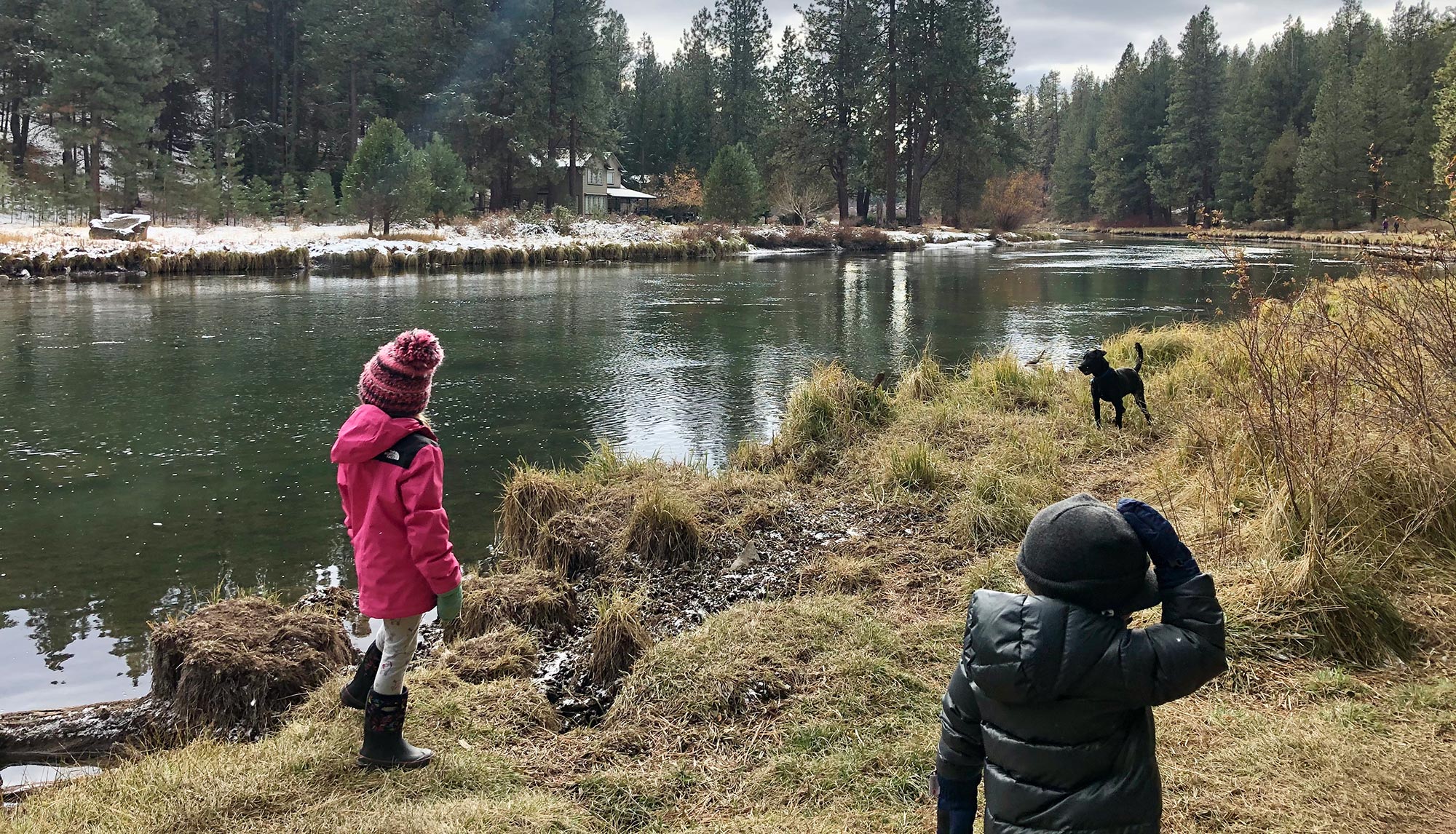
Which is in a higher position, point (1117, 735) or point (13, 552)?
point (1117, 735)

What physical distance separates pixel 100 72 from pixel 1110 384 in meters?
43.7

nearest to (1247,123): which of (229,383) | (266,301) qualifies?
(266,301)

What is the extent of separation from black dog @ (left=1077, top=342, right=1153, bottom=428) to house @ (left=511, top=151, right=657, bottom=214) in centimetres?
4411

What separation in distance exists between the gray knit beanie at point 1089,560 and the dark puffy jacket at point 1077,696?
0.14ft

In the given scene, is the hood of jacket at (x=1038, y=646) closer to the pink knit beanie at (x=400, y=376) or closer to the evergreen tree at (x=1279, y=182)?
the pink knit beanie at (x=400, y=376)

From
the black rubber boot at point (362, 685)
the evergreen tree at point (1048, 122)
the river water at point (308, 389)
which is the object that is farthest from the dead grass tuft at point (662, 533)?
the evergreen tree at point (1048, 122)

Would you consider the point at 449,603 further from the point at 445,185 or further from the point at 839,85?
the point at 839,85

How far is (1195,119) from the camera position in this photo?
6850 cm

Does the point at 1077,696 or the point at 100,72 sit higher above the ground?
the point at 100,72

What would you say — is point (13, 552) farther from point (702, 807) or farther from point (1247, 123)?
point (1247, 123)

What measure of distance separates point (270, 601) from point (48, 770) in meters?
1.15

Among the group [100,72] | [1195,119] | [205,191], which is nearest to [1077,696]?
[205,191]

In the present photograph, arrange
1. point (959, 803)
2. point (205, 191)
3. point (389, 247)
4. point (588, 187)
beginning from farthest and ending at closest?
point (588, 187) → point (205, 191) → point (389, 247) → point (959, 803)

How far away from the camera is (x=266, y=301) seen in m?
20.8
